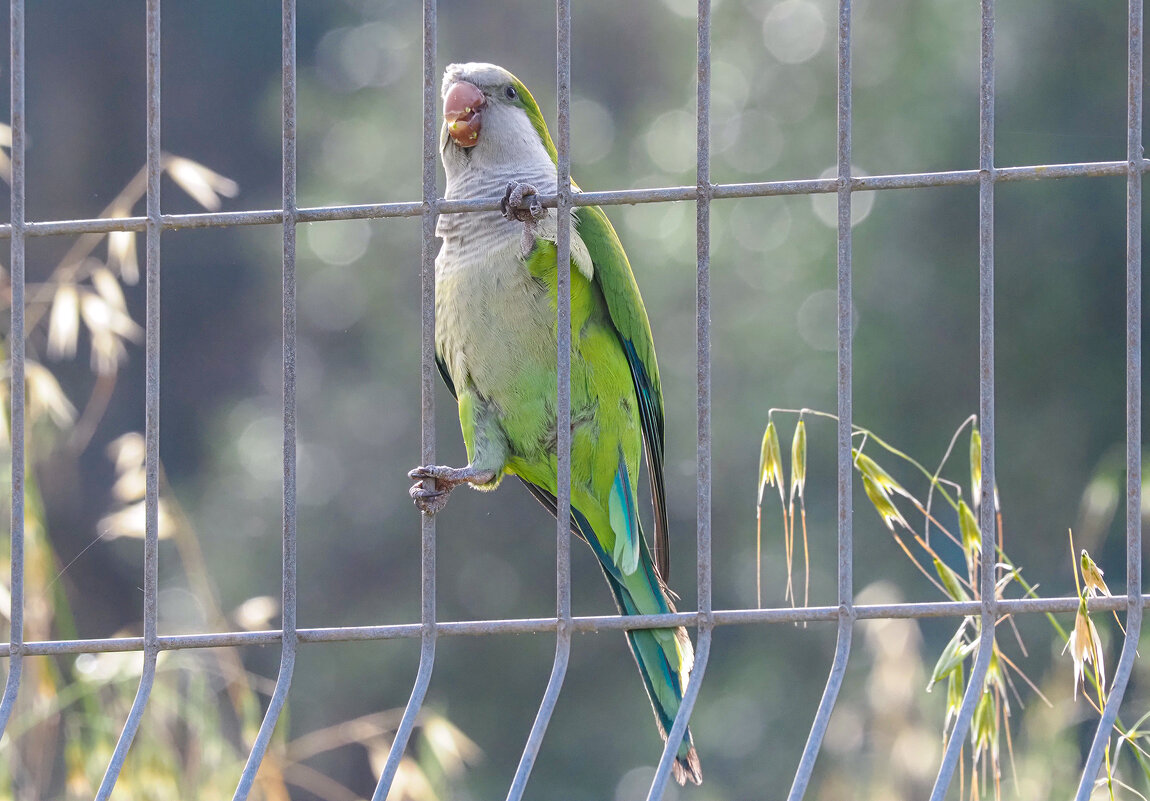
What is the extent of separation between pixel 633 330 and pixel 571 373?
14 centimetres

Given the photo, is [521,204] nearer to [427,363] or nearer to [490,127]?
[427,363]

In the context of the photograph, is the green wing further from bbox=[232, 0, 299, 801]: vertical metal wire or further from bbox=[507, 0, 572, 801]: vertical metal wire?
bbox=[232, 0, 299, 801]: vertical metal wire

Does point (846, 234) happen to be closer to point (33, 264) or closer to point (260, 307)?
point (33, 264)

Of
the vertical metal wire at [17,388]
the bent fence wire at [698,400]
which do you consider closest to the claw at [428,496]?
the bent fence wire at [698,400]

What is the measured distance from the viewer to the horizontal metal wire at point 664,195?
Result: 4.75ft

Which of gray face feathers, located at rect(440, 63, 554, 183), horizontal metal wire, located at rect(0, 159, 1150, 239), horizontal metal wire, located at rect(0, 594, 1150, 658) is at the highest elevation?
gray face feathers, located at rect(440, 63, 554, 183)

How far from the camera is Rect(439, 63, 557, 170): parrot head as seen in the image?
8.40 ft

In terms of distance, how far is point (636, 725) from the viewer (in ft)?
24.7

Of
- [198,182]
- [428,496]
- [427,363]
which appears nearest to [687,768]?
[428,496]

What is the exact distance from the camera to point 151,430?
1.55 metres

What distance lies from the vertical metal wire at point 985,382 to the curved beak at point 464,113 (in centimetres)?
130

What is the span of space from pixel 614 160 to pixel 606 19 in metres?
1.52

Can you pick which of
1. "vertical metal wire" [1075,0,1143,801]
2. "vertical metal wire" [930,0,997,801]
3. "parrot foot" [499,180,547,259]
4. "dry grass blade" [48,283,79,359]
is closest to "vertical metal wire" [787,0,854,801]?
"vertical metal wire" [930,0,997,801]

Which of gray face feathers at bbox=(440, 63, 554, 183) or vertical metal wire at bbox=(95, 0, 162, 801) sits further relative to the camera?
gray face feathers at bbox=(440, 63, 554, 183)
